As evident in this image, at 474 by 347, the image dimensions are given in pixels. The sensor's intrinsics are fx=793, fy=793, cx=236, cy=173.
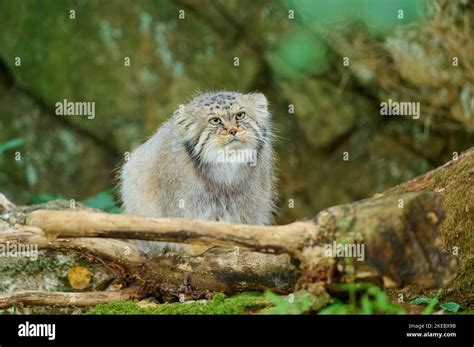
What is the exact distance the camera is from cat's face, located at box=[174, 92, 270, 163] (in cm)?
674

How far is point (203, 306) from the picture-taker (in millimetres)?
5828

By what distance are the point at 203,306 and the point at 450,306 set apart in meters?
1.78

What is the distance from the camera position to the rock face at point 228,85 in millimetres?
10508

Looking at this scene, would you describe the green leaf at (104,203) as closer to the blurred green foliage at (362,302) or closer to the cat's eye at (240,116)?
the cat's eye at (240,116)

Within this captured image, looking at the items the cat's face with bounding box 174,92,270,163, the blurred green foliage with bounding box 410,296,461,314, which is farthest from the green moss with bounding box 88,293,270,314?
the cat's face with bounding box 174,92,270,163

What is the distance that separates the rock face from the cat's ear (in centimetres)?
342

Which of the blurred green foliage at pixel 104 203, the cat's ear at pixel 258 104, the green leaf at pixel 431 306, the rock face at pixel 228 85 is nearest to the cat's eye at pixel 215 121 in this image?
the cat's ear at pixel 258 104

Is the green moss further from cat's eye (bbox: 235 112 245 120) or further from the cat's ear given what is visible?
the cat's ear

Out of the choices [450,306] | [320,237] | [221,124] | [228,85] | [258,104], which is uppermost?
[228,85]

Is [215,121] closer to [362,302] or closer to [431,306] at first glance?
[362,302]

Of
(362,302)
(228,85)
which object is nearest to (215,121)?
(362,302)

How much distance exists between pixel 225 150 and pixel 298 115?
13.4 ft
